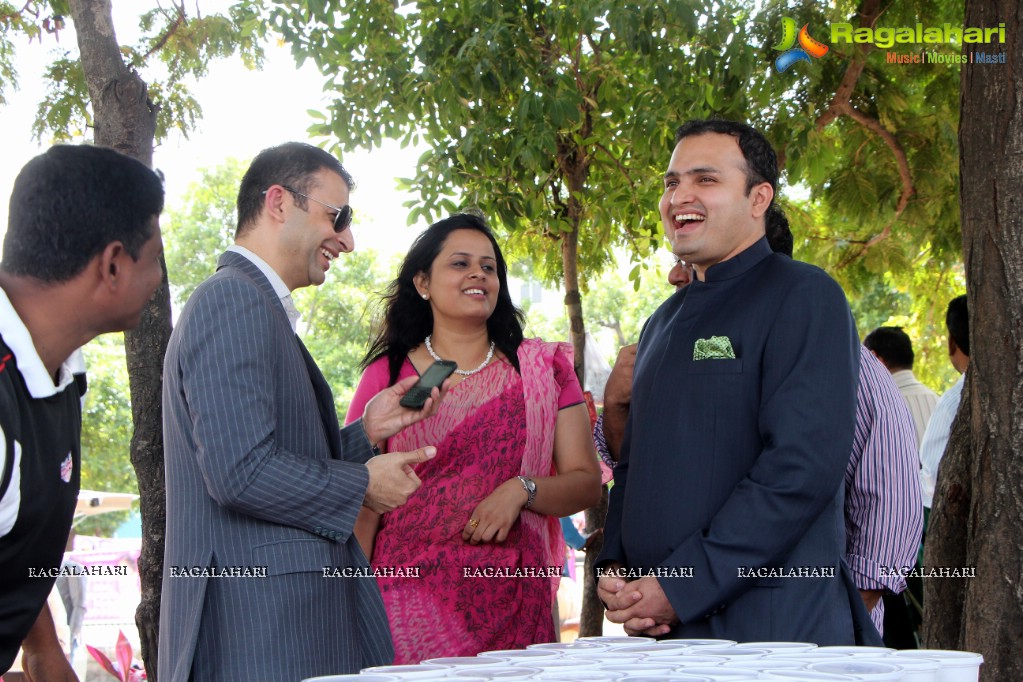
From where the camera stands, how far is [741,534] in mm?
2311

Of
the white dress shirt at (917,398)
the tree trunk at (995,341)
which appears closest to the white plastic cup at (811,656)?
the tree trunk at (995,341)

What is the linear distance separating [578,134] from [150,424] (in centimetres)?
322

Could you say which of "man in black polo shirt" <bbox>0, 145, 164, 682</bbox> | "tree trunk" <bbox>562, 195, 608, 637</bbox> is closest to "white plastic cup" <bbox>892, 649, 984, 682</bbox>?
"man in black polo shirt" <bbox>0, 145, 164, 682</bbox>

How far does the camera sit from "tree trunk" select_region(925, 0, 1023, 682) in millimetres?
3115

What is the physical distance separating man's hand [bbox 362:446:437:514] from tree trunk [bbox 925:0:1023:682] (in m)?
1.94

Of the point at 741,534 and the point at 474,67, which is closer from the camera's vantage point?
the point at 741,534

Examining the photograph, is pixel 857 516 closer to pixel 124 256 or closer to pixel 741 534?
pixel 741 534

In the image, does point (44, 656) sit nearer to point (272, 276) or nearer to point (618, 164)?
point (272, 276)

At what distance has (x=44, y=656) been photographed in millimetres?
2398

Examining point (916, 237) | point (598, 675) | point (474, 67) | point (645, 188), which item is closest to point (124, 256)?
point (598, 675)

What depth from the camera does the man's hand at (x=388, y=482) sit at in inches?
94.4

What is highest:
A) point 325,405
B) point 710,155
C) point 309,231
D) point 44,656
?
point 710,155

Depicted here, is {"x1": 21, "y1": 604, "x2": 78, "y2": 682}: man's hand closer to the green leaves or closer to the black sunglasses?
the black sunglasses

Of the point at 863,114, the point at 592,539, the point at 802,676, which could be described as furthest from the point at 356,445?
the point at 863,114
